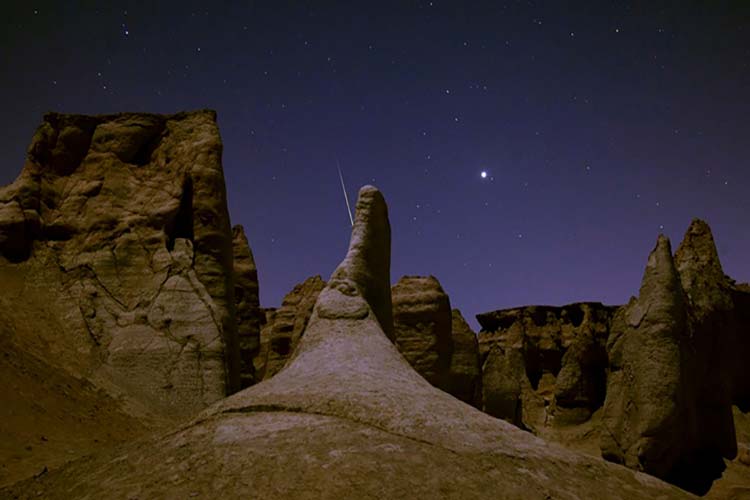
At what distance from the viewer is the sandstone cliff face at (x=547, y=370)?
16089 mm

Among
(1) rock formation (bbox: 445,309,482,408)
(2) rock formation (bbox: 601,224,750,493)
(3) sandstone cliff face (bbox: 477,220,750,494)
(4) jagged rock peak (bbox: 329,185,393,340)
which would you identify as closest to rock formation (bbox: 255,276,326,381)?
(1) rock formation (bbox: 445,309,482,408)

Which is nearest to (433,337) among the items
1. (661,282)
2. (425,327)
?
(425,327)

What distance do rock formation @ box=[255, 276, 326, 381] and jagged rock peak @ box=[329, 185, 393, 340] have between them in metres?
9.22

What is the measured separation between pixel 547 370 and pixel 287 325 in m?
15.2

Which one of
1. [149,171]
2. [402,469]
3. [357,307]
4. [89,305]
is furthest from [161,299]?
[402,469]

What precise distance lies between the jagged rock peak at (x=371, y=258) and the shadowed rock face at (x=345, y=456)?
1.77 metres

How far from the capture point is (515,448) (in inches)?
128

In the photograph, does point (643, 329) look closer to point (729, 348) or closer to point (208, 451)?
point (729, 348)

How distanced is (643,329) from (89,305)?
7947mm

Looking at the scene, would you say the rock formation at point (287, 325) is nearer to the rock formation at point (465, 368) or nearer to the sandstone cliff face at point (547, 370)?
the rock formation at point (465, 368)

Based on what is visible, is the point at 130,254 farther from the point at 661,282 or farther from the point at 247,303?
the point at 661,282

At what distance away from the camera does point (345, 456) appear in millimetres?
2869

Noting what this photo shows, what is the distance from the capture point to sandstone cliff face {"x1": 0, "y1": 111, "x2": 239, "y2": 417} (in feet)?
22.5

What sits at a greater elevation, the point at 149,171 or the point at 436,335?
the point at 149,171
